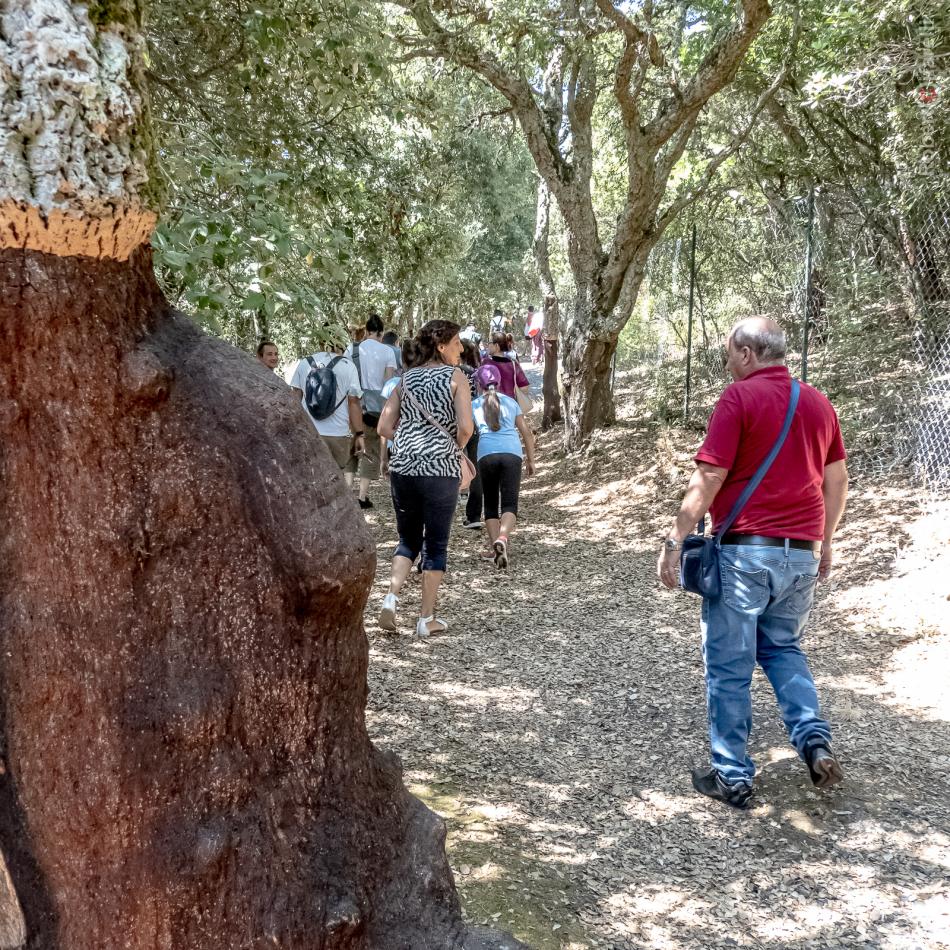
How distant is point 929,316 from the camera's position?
8484 millimetres

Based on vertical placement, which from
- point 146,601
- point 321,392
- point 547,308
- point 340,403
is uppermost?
point 547,308

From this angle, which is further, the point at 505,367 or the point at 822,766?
the point at 505,367

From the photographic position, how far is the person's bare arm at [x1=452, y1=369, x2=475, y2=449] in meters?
5.78

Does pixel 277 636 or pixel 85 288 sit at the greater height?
pixel 85 288

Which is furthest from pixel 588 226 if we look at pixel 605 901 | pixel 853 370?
pixel 605 901

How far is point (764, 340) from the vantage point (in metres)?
3.89

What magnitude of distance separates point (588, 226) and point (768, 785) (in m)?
8.75

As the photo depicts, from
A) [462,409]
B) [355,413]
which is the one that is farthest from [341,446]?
[462,409]

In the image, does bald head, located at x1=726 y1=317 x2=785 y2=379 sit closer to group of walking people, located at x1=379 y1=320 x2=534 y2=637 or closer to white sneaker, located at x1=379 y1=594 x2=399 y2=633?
group of walking people, located at x1=379 y1=320 x2=534 y2=637

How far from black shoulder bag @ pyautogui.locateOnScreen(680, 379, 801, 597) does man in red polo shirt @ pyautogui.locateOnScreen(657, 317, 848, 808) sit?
0.03m

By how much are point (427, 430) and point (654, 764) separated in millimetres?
2541

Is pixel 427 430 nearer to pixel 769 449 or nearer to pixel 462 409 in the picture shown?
pixel 462 409

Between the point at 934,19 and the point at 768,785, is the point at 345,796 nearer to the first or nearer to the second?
the point at 768,785

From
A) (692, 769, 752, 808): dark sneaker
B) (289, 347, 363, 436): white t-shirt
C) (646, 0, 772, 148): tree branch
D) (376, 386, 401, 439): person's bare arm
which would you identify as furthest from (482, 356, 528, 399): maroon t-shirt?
(692, 769, 752, 808): dark sneaker
